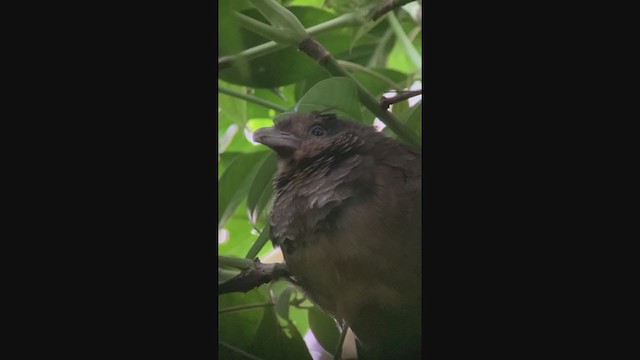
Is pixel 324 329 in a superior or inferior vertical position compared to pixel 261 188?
inferior

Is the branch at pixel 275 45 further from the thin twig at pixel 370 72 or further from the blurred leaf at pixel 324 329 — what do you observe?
the blurred leaf at pixel 324 329

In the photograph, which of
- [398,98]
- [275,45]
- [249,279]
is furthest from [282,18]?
[249,279]

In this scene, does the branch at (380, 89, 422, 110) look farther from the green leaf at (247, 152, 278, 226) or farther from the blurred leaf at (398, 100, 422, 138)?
the green leaf at (247, 152, 278, 226)

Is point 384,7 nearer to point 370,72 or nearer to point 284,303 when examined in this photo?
point 370,72

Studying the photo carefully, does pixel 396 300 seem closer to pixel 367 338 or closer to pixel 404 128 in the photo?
pixel 367 338

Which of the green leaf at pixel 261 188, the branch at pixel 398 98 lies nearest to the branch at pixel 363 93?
the branch at pixel 398 98

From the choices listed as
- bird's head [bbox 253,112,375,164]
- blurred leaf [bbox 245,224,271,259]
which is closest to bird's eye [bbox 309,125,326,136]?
bird's head [bbox 253,112,375,164]
